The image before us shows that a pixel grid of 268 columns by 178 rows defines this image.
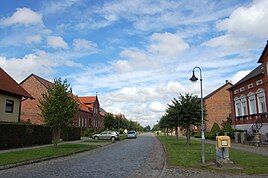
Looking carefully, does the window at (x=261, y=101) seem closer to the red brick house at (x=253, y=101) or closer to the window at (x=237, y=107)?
the red brick house at (x=253, y=101)

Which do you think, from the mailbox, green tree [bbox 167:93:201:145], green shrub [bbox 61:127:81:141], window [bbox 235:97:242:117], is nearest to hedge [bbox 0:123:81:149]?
green shrub [bbox 61:127:81:141]

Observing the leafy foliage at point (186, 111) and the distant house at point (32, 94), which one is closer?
the leafy foliage at point (186, 111)

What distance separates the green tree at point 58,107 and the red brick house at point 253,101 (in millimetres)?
20394

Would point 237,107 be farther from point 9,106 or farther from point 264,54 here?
point 9,106

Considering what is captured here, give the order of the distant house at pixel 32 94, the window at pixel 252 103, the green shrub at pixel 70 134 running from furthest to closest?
the distant house at pixel 32 94, the green shrub at pixel 70 134, the window at pixel 252 103

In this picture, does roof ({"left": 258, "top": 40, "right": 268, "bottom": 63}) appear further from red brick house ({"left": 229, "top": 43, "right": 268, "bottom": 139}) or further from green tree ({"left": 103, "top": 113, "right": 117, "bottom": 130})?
green tree ({"left": 103, "top": 113, "right": 117, "bottom": 130})

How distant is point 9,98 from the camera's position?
28.4 m

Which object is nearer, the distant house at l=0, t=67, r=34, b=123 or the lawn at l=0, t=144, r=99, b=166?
the lawn at l=0, t=144, r=99, b=166

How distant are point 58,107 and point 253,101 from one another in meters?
23.8

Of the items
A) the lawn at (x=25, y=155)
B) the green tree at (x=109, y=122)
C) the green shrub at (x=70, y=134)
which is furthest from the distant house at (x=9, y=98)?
the green tree at (x=109, y=122)

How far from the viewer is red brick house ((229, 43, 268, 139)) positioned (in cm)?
3134

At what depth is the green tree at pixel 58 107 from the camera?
23547mm

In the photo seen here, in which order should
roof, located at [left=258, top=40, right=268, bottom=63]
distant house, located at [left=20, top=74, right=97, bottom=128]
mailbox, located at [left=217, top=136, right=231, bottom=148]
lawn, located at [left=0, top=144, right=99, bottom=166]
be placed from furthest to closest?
distant house, located at [left=20, top=74, right=97, bottom=128] → roof, located at [left=258, top=40, right=268, bottom=63] → lawn, located at [left=0, top=144, right=99, bottom=166] → mailbox, located at [left=217, top=136, right=231, bottom=148]

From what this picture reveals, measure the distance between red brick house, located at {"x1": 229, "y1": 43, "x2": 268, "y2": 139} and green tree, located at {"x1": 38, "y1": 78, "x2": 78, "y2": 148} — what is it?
20394 mm
